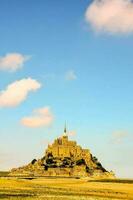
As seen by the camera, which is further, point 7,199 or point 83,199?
point 83,199

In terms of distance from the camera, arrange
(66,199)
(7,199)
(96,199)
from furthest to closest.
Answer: (96,199) → (66,199) → (7,199)

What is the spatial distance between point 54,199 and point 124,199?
49.1 ft

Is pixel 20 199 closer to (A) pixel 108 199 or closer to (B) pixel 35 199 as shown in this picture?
(B) pixel 35 199

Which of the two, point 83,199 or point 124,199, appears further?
point 124,199

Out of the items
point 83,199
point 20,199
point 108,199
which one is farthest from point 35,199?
point 108,199

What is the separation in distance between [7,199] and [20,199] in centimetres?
223

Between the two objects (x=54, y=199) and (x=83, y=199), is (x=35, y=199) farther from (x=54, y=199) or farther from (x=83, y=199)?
(x=83, y=199)

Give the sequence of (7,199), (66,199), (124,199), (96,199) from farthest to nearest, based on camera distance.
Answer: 1. (124,199)
2. (96,199)
3. (66,199)
4. (7,199)

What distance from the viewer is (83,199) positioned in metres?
59.4

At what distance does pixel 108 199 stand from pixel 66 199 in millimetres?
8433

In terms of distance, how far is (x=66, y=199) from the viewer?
188 ft

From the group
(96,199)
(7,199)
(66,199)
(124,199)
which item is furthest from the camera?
(124,199)

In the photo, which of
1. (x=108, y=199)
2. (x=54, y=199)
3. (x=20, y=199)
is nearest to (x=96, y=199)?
(x=108, y=199)

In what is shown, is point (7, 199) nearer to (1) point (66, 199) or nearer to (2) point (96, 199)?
(1) point (66, 199)
